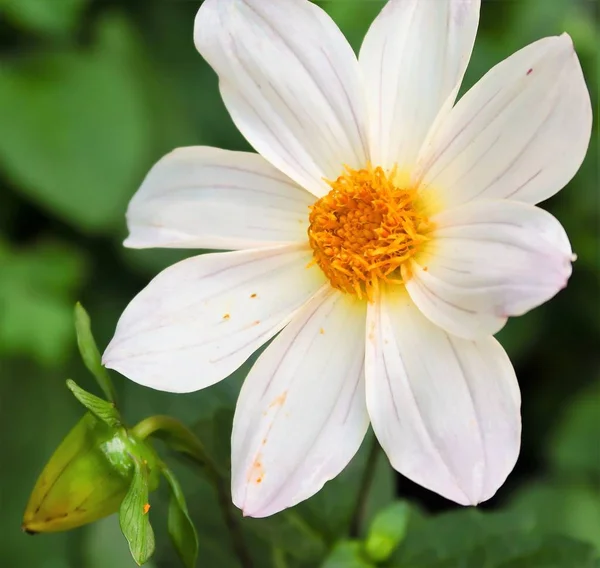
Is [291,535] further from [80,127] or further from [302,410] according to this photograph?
[80,127]

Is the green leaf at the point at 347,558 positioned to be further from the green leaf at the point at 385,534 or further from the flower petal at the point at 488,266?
the flower petal at the point at 488,266

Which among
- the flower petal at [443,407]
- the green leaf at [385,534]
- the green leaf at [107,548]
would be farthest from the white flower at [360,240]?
the green leaf at [107,548]

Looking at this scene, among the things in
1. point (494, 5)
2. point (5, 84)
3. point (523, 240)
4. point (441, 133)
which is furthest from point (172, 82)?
point (523, 240)

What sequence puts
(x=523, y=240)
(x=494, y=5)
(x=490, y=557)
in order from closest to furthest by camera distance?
(x=523, y=240) < (x=490, y=557) < (x=494, y=5)

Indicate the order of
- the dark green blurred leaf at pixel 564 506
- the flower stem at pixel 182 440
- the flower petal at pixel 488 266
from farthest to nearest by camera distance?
the dark green blurred leaf at pixel 564 506, the flower stem at pixel 182 440, the flower petal at pixel 488 266

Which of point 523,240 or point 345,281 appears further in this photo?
point 345,281

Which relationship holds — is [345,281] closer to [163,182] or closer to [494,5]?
[163,182]
